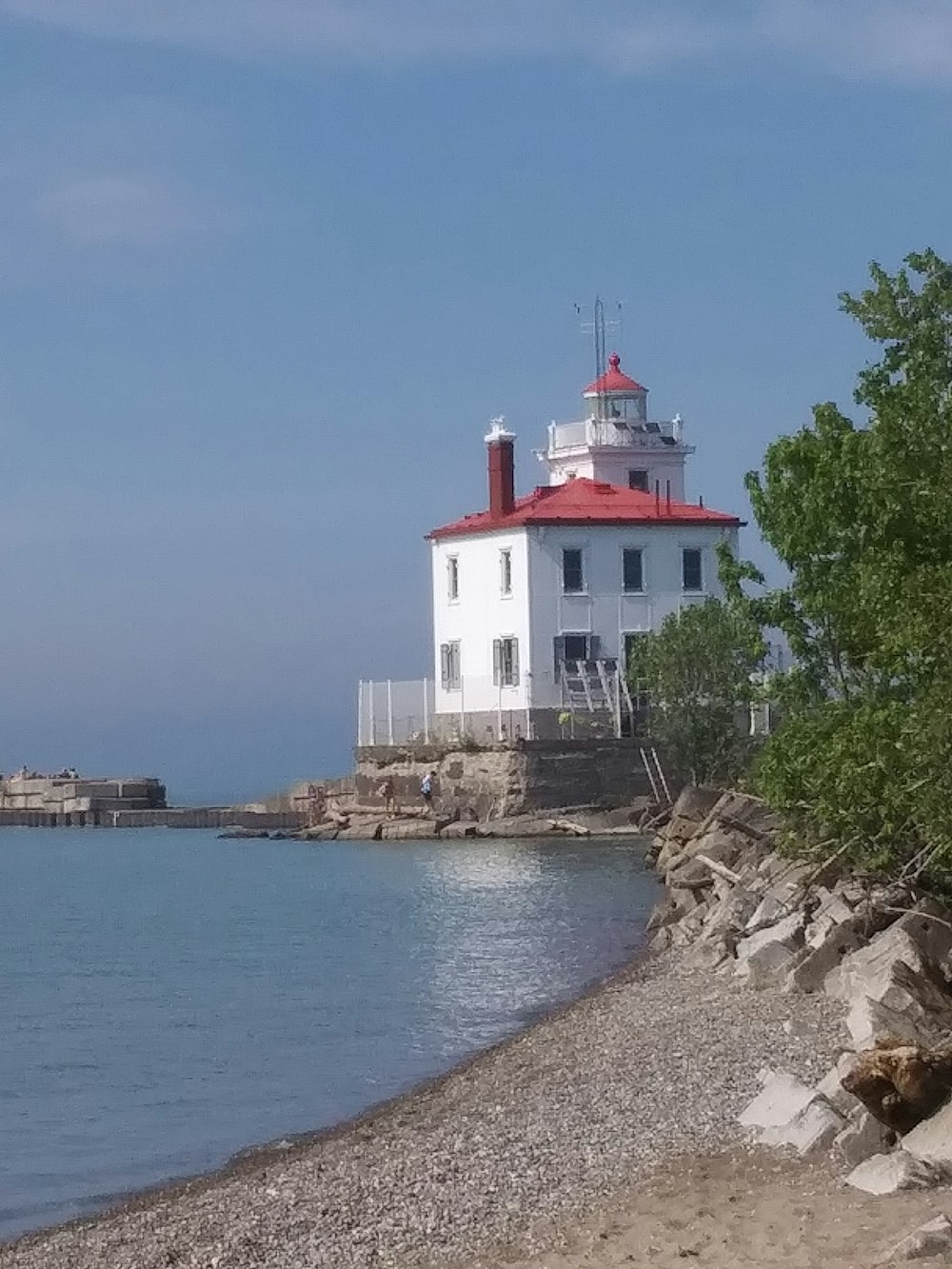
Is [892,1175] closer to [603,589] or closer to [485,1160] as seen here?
[485,1160]

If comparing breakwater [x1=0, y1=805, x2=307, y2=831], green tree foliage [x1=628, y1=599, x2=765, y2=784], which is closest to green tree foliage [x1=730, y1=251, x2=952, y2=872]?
green tree foliage [x1=628, y1=599, x2=765, y2=784]

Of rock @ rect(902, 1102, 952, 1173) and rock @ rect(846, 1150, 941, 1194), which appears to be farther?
rock @ rect(902, 1102, 952, 1173)

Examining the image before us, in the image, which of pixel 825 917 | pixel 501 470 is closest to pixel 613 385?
pixel 501 470

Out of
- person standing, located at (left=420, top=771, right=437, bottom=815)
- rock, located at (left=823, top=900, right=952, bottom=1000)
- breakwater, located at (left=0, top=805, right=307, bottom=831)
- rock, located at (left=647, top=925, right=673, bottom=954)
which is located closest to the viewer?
rock, located at (left=823, top=900, right=952, bottom=1000)

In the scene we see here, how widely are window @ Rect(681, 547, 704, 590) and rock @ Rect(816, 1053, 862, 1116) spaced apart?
47573mm

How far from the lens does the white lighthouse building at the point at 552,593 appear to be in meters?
59.4

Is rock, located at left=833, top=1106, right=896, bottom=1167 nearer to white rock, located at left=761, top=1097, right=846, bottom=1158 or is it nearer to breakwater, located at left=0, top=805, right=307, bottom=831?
white rock, located at left=761, top=1097, right=846, bottom=1158

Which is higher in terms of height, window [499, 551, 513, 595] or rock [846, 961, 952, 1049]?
window [499, 551, 513, 595]

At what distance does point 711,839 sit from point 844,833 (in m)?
16.0

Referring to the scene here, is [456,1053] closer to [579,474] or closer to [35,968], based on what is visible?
[35,968]

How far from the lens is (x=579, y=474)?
217 feet

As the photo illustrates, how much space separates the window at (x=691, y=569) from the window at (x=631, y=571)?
4.20ft

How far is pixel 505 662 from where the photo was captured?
60156 mm

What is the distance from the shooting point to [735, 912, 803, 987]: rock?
2081cm
